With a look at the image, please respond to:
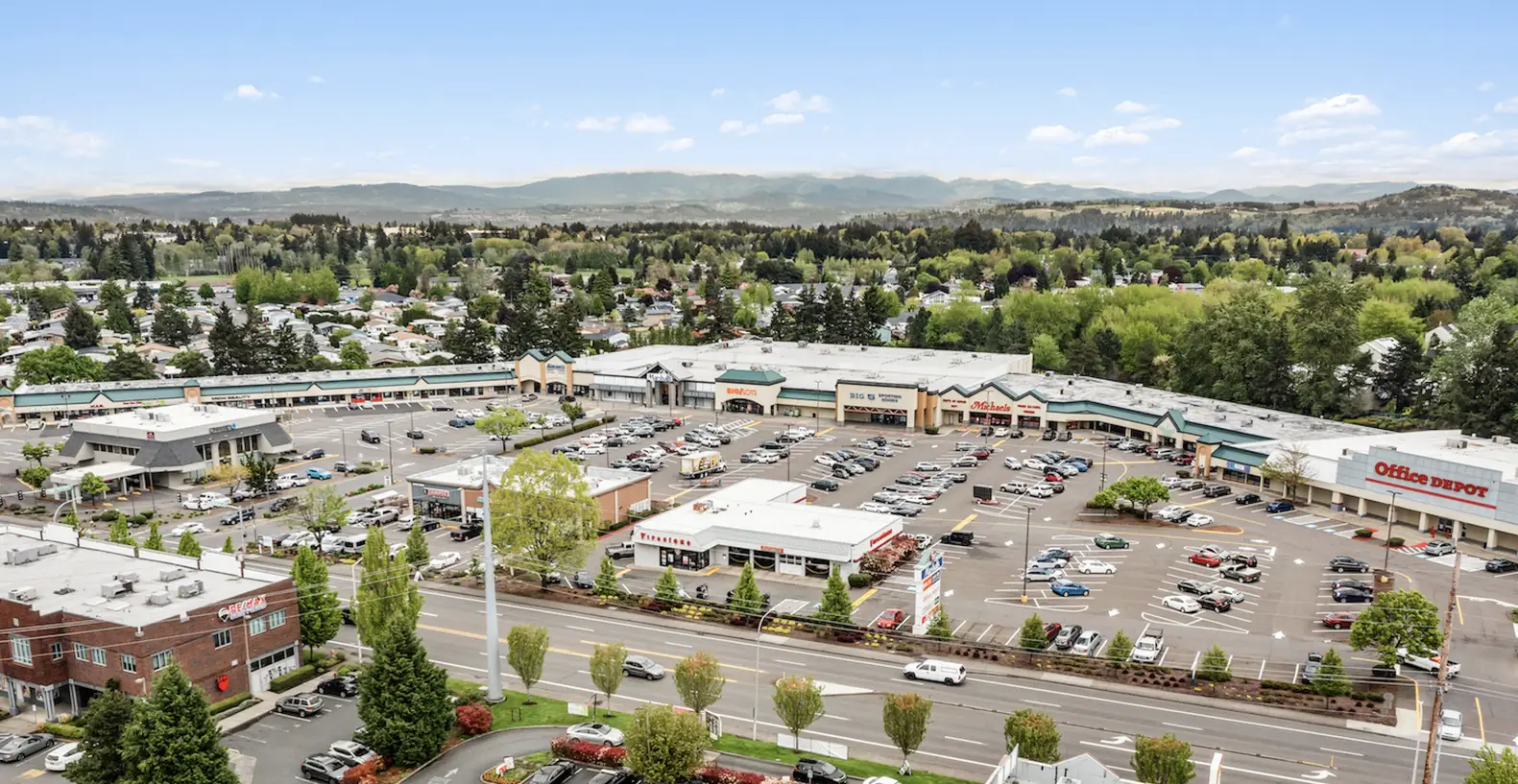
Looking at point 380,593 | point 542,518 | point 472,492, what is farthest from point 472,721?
point 472,492

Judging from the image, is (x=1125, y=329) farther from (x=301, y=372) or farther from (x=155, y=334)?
(x=155, y=334)

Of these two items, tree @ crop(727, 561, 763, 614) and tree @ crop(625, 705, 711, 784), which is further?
tree @ crop(727, 561, 763, 614)

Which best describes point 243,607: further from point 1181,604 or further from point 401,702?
point 1181,604

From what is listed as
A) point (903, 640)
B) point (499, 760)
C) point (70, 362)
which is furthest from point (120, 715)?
point (70, 362)

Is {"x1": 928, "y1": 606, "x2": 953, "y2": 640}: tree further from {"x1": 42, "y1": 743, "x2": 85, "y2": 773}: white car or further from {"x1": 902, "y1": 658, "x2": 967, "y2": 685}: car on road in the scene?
{"x1": 42, "y1": 743, "x2": 85, "y2": 773}: white car

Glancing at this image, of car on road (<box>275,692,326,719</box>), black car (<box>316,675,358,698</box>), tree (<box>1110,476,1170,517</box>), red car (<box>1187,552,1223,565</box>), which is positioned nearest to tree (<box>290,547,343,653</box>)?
black car (<box>316,675,358,698</box>)

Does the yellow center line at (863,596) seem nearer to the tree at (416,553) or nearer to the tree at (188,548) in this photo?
the tree at (416,553)
